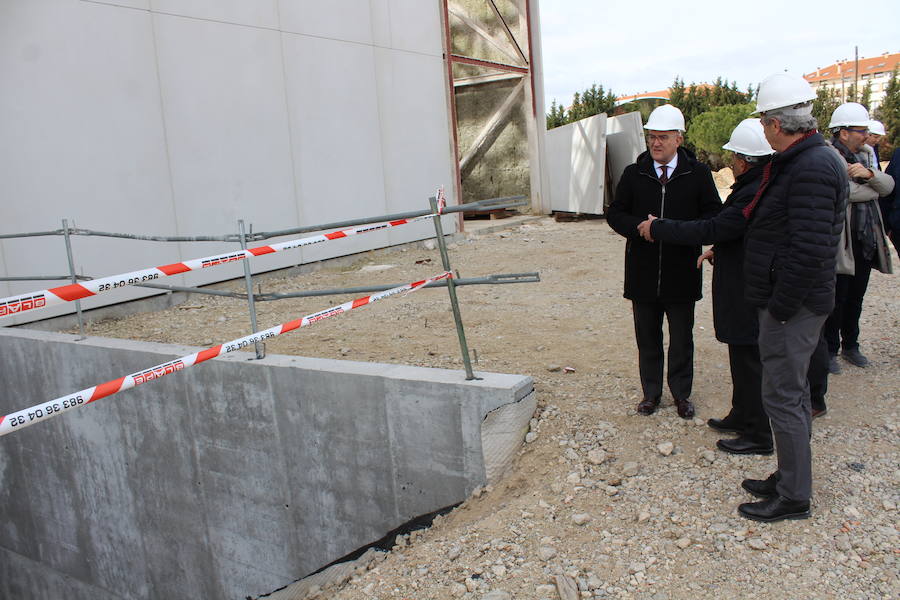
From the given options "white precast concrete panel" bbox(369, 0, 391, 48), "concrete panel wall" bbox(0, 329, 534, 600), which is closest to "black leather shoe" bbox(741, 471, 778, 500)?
"concrete panel wall" bbox(0, 329, 534, 600)

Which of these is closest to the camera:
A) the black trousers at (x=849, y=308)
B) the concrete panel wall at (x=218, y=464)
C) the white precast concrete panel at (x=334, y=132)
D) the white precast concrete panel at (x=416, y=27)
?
the concrete panel wall at (x=218, y=464)

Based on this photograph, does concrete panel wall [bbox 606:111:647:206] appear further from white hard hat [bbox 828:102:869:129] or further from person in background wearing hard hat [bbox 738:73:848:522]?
person in background wearing hard hat [bbox 738:73:848:522]

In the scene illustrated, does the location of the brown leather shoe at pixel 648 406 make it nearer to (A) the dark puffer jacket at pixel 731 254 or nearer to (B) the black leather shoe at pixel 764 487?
(A) the dark puffer jacket at pixel 731 254

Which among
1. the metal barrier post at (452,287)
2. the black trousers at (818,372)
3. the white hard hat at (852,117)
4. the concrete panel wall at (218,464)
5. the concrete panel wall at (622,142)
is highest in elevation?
the concrete panel wall at (622,142)

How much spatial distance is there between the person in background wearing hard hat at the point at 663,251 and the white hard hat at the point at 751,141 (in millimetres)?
470

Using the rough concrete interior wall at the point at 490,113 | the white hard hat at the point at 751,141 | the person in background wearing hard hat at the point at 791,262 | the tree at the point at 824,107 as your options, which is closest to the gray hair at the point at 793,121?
the person in background wearing hard hat at the point at 791,262

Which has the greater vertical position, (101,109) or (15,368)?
(101,109)

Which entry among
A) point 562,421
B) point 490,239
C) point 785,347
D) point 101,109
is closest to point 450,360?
point 562,421

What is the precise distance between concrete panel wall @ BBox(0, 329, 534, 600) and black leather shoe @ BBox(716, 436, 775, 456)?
1.12 metres

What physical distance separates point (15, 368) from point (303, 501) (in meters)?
3.48

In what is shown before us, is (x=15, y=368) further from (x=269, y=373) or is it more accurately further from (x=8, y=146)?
(x=269, y=373)

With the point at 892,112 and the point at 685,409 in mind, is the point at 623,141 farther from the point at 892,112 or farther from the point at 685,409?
the point at 892,112

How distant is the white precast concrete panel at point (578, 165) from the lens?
1549cm

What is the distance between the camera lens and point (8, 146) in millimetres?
6941
